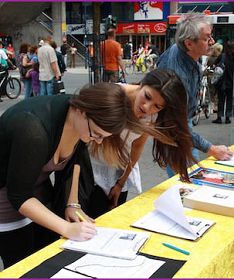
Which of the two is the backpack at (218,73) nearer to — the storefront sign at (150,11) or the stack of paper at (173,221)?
the stack of paper at (173,221)

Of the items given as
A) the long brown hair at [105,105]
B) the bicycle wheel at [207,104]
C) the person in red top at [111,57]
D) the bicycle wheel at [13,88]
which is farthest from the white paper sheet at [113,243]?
the bicycle wheel at [13,88]

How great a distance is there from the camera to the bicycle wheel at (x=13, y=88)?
1088cm

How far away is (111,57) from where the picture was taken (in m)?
9.66

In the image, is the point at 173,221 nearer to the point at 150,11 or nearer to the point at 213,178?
the point at 213,178

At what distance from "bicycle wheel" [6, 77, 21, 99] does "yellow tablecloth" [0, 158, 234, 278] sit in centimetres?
932

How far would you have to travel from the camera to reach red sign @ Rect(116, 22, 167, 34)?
2853cm

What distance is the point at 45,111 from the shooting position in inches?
63.6

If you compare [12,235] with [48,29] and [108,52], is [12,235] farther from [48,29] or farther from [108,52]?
[48,29]

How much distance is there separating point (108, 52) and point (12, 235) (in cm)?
806

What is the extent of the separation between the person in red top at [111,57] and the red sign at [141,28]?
19.3 meters

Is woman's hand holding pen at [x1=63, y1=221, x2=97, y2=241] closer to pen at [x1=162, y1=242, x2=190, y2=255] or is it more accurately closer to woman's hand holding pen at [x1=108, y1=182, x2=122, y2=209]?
pen at [x1=162, y1=242, x2=190, y2=255]

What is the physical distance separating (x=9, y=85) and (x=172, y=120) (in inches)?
382

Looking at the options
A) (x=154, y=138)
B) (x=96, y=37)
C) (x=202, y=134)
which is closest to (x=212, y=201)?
(x=154, y=138)

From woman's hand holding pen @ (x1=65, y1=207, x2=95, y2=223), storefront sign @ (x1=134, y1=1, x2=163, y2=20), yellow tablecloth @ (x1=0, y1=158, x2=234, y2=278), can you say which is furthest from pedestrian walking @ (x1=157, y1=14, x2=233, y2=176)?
storefront sign @ (x1=134, y1=1, x2=163, y2=20)
